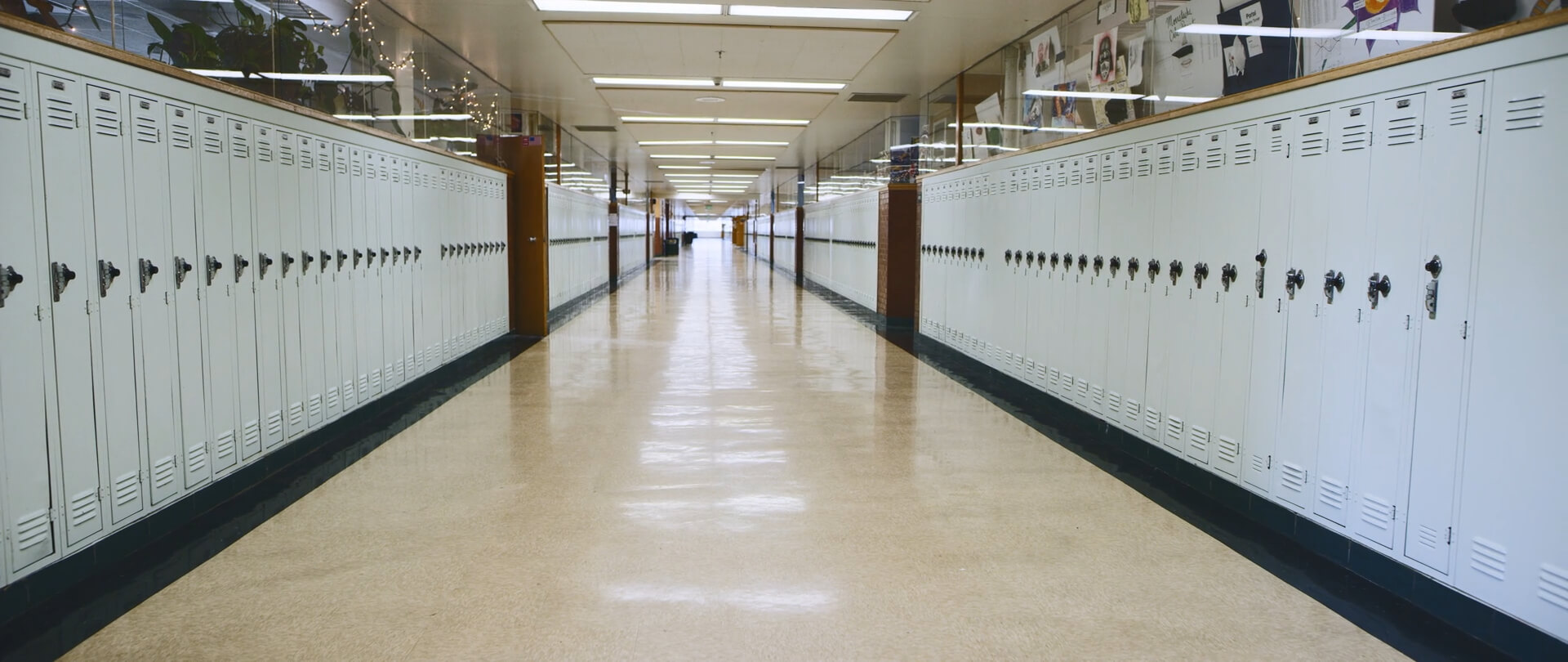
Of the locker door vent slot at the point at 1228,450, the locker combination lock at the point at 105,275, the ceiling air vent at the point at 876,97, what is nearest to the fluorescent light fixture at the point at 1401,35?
the locker door vent slot at the point at 1228,450

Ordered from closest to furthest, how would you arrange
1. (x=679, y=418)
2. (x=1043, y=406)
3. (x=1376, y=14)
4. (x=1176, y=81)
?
(x=1376, y=14) < (x=1176, y=81) < (x=679, y=418) < (x=1043, y=406)

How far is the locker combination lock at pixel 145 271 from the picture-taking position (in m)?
3.22

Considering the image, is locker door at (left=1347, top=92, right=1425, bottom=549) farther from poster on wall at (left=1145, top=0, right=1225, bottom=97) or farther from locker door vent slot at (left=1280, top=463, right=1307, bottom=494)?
poster on wall at (left=1145, top=0, right=1225, bottom=97)

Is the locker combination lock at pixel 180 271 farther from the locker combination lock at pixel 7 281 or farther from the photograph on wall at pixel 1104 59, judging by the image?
the photograph on wall at pixel 1104 59

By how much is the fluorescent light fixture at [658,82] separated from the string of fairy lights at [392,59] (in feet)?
3.73

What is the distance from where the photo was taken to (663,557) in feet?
10.5

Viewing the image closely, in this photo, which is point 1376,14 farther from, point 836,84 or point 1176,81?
point 836,84

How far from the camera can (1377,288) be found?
3.02 metres

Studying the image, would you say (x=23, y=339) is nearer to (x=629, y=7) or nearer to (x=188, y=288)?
(x=188, y=288)

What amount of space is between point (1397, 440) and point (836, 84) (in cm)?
689

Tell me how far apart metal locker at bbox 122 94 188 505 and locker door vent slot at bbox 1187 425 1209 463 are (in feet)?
14.0

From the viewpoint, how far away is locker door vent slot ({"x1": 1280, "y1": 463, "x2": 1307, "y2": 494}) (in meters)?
3.41

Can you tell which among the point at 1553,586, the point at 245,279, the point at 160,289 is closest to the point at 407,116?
the point at 245,279

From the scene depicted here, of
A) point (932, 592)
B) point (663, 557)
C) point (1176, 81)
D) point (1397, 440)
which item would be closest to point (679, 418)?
point (663, 557)
